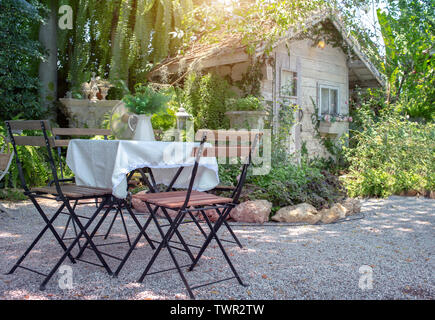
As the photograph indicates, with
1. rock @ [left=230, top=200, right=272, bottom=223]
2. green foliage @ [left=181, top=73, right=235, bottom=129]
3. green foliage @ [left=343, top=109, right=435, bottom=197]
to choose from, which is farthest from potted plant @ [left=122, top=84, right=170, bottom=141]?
green foliage @ [left=343, top=109, right=435, bottom=197]

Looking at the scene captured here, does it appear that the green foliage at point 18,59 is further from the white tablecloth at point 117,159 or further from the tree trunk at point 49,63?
the white tablecloth at point 117,159

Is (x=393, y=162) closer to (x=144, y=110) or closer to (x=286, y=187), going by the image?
(x=286, y=187)

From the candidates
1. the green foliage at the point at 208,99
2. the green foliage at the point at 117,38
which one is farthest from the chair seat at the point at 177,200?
the green foliage at the point at 117,38

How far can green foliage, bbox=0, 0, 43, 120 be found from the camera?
7.61 m

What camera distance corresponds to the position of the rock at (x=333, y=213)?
18.7 ft

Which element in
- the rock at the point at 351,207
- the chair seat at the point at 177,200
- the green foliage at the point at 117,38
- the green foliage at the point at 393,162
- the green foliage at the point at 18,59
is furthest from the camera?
the green foliage at the point at 117,38

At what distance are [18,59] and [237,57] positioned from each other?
14.7 feet

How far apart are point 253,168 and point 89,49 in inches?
224

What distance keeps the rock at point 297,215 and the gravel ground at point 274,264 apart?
0.75 ft

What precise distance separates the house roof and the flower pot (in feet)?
3.71

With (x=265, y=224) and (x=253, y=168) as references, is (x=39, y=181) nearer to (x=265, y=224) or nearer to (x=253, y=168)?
(x=253, y=168)

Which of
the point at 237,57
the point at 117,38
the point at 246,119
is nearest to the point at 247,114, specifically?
the point at 246,119

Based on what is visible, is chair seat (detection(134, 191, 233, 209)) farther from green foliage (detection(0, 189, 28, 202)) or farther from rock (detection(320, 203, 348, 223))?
green foliage (detection(0, 189, 28, 202))

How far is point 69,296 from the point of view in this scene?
111 inches
